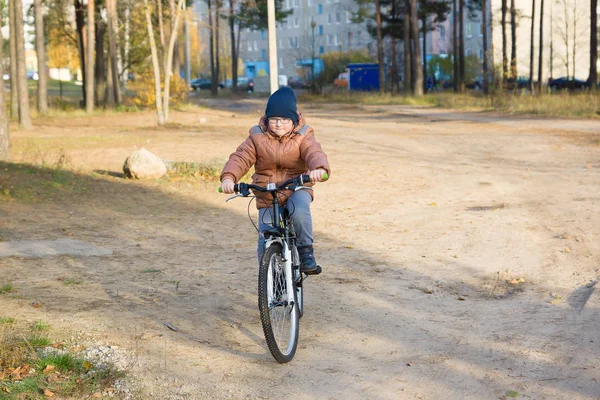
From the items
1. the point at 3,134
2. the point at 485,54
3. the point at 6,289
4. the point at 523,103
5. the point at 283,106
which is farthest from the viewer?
the point at 485,54

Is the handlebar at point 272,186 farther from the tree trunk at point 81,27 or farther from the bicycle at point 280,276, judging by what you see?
the tree trunk at point 81,27

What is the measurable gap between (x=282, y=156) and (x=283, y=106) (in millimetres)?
349

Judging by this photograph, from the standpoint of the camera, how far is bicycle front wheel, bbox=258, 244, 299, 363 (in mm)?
5531

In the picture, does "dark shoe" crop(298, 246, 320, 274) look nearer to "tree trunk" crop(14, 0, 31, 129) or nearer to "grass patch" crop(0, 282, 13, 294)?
"grass patch" crop(0, 282, 13, 294)

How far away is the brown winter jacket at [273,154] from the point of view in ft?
20.1

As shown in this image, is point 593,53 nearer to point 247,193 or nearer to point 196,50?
point 247,193

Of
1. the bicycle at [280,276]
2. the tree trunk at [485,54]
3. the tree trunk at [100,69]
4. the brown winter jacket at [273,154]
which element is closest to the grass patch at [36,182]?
the brown winter jacket at [273,154]

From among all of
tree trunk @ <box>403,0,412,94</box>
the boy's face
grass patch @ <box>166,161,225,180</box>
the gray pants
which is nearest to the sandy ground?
grass patch @ <box>166,161,225,180</box>

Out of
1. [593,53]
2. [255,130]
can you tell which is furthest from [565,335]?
[593,53]

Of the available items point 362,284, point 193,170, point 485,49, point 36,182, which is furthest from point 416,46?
point 362,284

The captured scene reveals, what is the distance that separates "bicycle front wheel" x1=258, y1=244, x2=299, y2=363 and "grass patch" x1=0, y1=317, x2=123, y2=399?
95cm

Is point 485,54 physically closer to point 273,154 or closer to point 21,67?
point 21,67

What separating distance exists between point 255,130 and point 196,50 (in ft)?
429

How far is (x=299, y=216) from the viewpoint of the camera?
6086 mm
